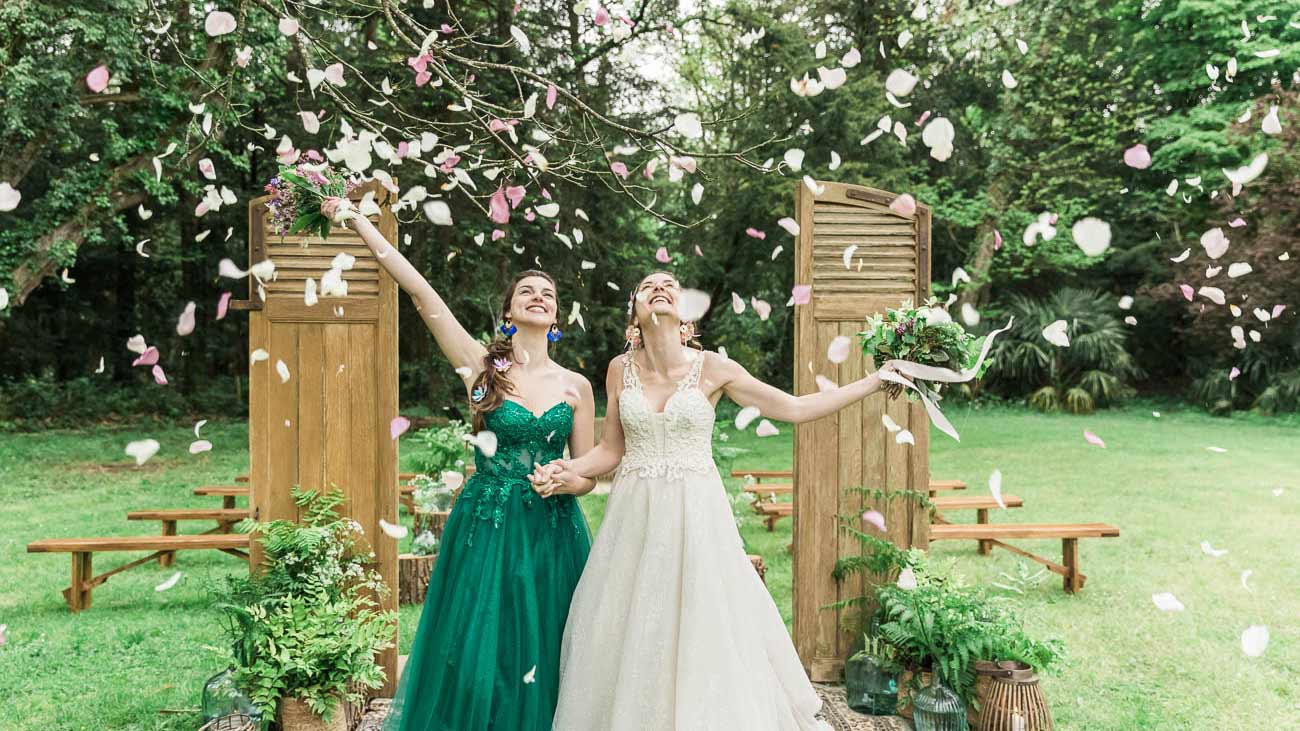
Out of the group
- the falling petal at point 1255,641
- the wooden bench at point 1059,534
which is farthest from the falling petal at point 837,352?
the falling petal at point 1255,641

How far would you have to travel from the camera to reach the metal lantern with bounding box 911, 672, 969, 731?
432cm

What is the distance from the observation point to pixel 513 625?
12.6 ft

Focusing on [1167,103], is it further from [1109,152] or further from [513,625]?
[513,625]

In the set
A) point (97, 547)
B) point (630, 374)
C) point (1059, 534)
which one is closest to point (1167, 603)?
point (1059, 534)

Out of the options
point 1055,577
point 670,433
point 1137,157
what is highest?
point 1137,157

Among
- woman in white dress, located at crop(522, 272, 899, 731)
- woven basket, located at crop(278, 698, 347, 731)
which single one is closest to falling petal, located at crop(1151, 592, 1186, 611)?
woman in white dress, located at crop(522, 272, 899, 731)

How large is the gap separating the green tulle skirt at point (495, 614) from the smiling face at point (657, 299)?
0.84 meters

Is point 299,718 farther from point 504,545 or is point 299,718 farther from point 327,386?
point 327,386

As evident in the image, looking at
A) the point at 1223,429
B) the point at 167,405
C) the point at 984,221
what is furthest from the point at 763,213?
the point at 167,405

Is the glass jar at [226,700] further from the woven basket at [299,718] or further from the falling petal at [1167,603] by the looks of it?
the falling petal at [1167,603]

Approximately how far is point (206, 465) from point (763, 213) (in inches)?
418

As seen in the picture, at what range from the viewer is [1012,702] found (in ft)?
14.0

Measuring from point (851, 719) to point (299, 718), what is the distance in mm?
2497

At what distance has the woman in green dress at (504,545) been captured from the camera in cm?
374
